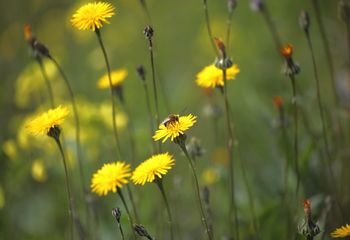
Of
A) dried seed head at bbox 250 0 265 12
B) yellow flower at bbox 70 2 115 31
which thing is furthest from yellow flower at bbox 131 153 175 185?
dried seed head at bbox 250 0 265 12

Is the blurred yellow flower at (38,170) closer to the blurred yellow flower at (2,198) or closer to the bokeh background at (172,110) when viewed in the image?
the bokeh background at (172,110)

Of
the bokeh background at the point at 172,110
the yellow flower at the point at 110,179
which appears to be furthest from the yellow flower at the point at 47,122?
the bokeh background at the point at 172,110

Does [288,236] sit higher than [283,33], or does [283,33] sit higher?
[283,33]

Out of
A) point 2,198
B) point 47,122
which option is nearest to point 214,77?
point 47,122

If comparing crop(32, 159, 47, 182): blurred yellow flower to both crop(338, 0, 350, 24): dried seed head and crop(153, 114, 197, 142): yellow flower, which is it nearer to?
crop(153, 114, 197, 142): yellow flower

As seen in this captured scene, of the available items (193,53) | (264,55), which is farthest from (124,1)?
(264,55)

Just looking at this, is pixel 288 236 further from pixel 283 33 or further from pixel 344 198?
pixel 283 33

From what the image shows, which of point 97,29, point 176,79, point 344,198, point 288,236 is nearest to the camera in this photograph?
point 97,29
